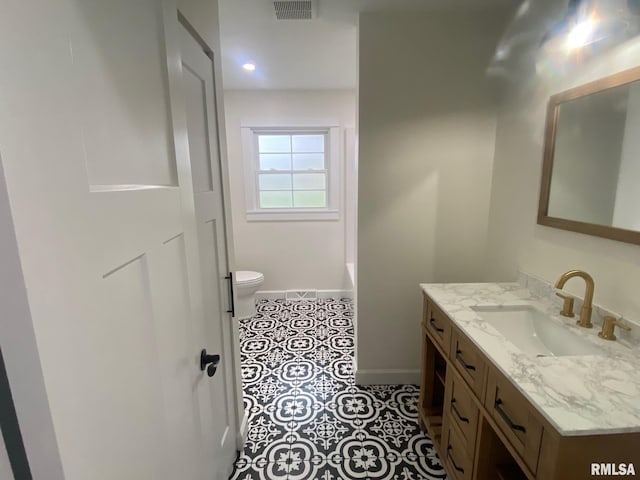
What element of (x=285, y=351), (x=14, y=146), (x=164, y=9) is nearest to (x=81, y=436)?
(x=14, y=146)

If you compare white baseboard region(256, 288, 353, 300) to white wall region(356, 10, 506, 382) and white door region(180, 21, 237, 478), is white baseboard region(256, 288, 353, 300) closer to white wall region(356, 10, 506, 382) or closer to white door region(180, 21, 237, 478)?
white wall region(356, 10, 506, 382)

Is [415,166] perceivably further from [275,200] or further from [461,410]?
[275,200]

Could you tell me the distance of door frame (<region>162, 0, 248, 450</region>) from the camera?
0.78 meters

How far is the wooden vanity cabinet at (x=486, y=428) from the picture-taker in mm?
803

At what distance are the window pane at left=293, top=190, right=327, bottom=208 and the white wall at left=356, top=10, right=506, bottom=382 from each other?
1.72 m

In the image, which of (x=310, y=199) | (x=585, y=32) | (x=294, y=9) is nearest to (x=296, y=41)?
(x=294, y=9)

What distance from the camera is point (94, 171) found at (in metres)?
0.49

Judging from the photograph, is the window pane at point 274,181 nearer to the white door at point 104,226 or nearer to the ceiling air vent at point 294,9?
the ceiling air vent at point 294,9

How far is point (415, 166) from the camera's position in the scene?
6.73ft

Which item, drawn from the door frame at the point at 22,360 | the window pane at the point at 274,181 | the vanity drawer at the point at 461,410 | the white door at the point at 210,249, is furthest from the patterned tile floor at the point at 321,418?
the window pane at the point at 274,181

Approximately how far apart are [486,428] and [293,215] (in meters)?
2.86

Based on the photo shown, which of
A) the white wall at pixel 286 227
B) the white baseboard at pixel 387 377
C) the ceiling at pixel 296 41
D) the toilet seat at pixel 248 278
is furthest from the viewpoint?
the white wall at pixel 286 227

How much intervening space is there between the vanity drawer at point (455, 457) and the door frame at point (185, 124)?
1.08 meters

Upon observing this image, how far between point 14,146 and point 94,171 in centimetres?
16
